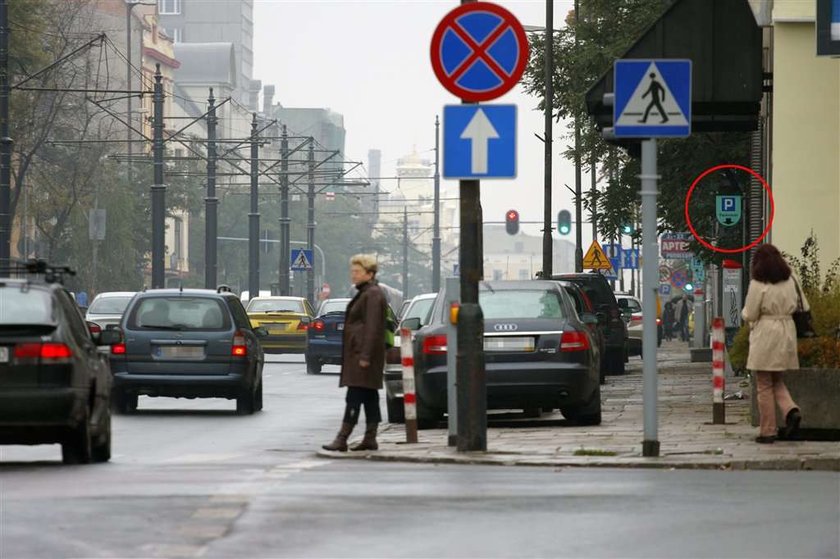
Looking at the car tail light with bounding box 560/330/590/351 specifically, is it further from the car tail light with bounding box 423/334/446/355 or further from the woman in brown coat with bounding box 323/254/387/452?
the woman in brown coat with bounding box 323/254/387/452

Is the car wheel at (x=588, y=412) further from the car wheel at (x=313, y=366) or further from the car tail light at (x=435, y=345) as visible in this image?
the car wheel at (x=313, y=366)

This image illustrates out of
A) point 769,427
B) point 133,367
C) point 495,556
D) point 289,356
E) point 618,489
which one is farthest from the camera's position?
point 289,356

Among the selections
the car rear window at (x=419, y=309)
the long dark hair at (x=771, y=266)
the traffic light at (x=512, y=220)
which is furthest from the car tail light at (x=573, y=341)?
the traffic light at (x=512, y=220)

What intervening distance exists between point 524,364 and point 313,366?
847 inches

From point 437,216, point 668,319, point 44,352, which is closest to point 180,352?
point 44,352

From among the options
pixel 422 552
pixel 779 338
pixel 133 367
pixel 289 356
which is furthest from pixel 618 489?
pixel 289 356

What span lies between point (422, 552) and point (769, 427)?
26.3 ft

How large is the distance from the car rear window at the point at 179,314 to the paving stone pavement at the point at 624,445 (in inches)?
154

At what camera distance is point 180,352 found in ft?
87.5

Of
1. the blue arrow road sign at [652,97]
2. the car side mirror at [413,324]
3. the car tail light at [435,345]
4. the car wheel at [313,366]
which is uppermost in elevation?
the blue arrow road sign at [652,97]

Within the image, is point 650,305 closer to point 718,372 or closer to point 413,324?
point 718,372

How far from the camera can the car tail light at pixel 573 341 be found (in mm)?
21438

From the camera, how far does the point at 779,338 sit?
1792cm

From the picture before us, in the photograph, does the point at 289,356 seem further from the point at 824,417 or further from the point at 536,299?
the point at 824,417
